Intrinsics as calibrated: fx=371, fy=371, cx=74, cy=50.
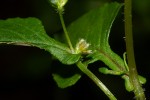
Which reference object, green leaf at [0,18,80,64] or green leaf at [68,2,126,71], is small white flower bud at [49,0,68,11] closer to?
green leaf at [0,18,80,64]

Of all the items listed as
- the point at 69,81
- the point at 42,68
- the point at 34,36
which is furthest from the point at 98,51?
the point at 42,68

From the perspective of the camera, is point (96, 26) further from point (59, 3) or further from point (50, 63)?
point (50, 63)

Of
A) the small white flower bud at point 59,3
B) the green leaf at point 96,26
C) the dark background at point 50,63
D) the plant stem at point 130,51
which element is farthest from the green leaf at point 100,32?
the dark background at point 50,63

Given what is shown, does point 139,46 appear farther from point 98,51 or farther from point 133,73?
point 133,73

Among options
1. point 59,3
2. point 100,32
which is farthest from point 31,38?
point 100,32

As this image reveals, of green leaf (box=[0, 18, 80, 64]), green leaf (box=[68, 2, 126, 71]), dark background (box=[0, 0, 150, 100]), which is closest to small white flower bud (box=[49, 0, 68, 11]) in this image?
green leaf (box=[0, 18, 80, 64])

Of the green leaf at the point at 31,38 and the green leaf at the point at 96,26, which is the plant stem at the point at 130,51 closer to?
the green leaf at the point at 31,38
